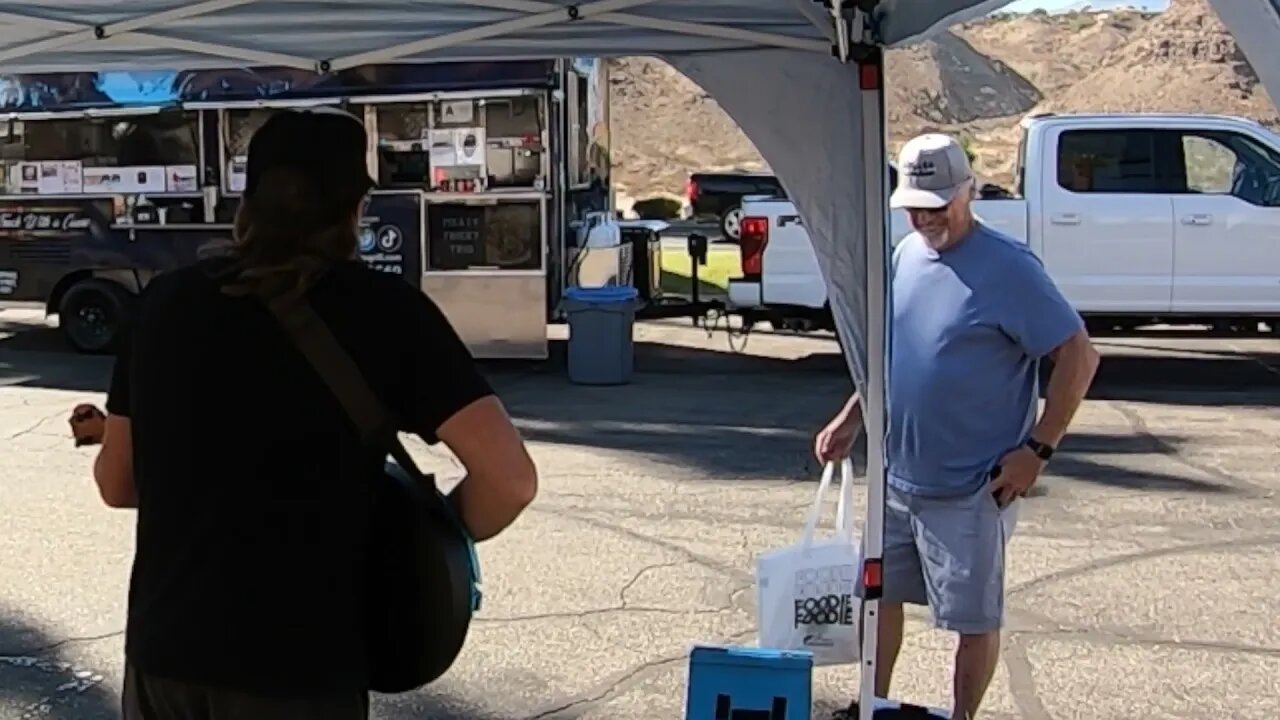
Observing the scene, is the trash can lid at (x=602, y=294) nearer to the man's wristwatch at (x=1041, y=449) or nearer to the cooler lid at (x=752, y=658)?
the man's wristwatch at (x=1041, y=449)

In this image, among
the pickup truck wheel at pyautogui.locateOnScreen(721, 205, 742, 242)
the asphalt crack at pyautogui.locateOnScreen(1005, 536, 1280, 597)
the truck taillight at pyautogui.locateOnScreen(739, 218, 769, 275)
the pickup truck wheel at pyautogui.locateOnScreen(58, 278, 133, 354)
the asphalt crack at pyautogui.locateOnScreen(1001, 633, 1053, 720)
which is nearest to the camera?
the asphalt crack at pyautogui.locateOnScreen(1001, 633, 1053, 720)

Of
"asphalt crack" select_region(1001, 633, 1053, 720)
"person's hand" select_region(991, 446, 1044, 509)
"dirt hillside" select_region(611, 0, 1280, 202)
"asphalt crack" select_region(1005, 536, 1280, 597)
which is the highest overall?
"dirt hillside" select_region(611, 0, 1280, 202)

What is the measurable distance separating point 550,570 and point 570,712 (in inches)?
65.5

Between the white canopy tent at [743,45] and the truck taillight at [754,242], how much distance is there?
7.82 metres

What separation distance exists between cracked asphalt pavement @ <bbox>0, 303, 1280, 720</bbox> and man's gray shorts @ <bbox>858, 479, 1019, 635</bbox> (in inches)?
45.6

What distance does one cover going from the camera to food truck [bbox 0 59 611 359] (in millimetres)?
11773

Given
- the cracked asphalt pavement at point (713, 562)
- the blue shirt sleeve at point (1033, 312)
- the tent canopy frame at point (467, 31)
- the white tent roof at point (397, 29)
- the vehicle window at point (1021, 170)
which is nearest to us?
the tent canopy frame at point (467, 31)

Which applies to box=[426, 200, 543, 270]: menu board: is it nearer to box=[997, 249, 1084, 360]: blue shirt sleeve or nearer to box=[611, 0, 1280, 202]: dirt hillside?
box=[997, 249, 1084, 360]: blue shirt sleeve

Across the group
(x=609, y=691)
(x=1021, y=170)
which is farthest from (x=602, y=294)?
(x=609, y=691)

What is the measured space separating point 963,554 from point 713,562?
288 cm

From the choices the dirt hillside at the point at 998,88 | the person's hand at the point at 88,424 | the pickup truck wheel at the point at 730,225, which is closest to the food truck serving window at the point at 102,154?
the person's hand at the point at 88,424

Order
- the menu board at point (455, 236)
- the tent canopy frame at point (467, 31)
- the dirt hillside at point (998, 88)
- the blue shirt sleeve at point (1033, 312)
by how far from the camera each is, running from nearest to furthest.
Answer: the tent canopy frame at point (467, 31) → the blue shirt sleeve at point (1033, 312) → the menu board at point (455, 236) → the dirt hillside at point (998, 88)

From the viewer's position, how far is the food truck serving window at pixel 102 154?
40.7ft

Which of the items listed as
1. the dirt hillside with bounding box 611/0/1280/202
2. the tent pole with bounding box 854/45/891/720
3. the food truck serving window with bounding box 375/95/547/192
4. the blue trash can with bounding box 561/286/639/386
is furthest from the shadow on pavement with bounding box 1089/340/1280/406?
the dirt hillside with bounding box 611/0/1280/202
